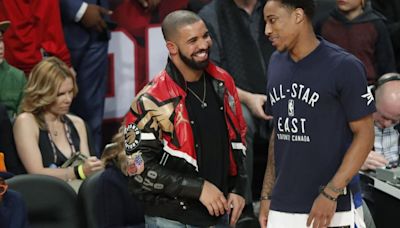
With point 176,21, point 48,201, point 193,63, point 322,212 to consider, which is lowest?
point 48,201

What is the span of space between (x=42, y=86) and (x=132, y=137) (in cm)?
166

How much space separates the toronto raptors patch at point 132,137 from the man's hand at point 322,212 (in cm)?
81

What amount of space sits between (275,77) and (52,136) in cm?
212

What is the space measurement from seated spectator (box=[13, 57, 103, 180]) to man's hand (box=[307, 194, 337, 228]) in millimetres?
1928

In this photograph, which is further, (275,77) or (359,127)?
(275,77)

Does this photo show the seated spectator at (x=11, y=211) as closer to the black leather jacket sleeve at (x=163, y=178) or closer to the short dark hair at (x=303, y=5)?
the black leather jacket sleeve at (x=163, y=178)

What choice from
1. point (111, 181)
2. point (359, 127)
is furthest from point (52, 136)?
point (359, 127)

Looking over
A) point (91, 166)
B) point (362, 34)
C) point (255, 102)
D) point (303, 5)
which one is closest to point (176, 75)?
point (303, 5)

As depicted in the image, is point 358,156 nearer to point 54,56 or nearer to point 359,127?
point 359,127

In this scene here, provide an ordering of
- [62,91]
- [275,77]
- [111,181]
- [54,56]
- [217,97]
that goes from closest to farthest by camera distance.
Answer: [275,77] → [217,97] → [111,181] → [62,91] → [54,56]

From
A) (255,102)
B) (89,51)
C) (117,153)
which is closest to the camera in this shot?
(117,153)

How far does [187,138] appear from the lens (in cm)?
357

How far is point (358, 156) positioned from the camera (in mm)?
3193

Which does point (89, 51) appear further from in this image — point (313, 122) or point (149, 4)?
point (313, 122)
